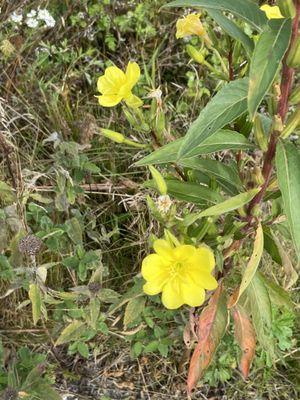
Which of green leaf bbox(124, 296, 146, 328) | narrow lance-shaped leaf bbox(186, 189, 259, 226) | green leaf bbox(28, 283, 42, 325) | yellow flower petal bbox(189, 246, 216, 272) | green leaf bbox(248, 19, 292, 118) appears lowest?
green leaf bbox(124, 296, 146, 328)

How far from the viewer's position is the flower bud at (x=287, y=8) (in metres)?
0.90

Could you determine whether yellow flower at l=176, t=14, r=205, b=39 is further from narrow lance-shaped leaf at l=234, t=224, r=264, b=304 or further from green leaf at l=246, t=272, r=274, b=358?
green leaf at l=246, t=272, r=274, b=358

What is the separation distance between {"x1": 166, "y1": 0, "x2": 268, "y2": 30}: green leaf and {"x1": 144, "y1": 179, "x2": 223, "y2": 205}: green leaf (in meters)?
0.40

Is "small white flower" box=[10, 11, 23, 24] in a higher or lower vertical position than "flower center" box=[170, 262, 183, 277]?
higher

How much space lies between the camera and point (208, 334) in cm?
137

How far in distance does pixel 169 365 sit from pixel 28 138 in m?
0.93

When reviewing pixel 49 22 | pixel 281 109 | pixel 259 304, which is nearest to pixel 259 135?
pixel 281 109

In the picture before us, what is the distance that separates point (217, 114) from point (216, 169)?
343 millimetres

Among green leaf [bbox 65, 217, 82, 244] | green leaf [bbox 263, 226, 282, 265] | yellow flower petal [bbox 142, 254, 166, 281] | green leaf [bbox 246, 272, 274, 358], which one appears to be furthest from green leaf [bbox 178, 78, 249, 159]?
green leaf [bbox 65, 217, 82, 244]

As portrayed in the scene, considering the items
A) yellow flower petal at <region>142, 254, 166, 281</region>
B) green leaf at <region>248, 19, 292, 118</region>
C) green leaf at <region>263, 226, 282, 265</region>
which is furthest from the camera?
green leaf at <region>263, 226, 282, 265</region>

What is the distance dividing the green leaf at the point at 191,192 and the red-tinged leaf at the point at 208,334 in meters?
0.26

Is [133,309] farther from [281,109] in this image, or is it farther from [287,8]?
[287,8]

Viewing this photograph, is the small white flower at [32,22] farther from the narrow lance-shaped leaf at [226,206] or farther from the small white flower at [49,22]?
the narrow lance-shaped leaf at [226,206]

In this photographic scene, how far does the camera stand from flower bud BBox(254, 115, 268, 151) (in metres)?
1.10
